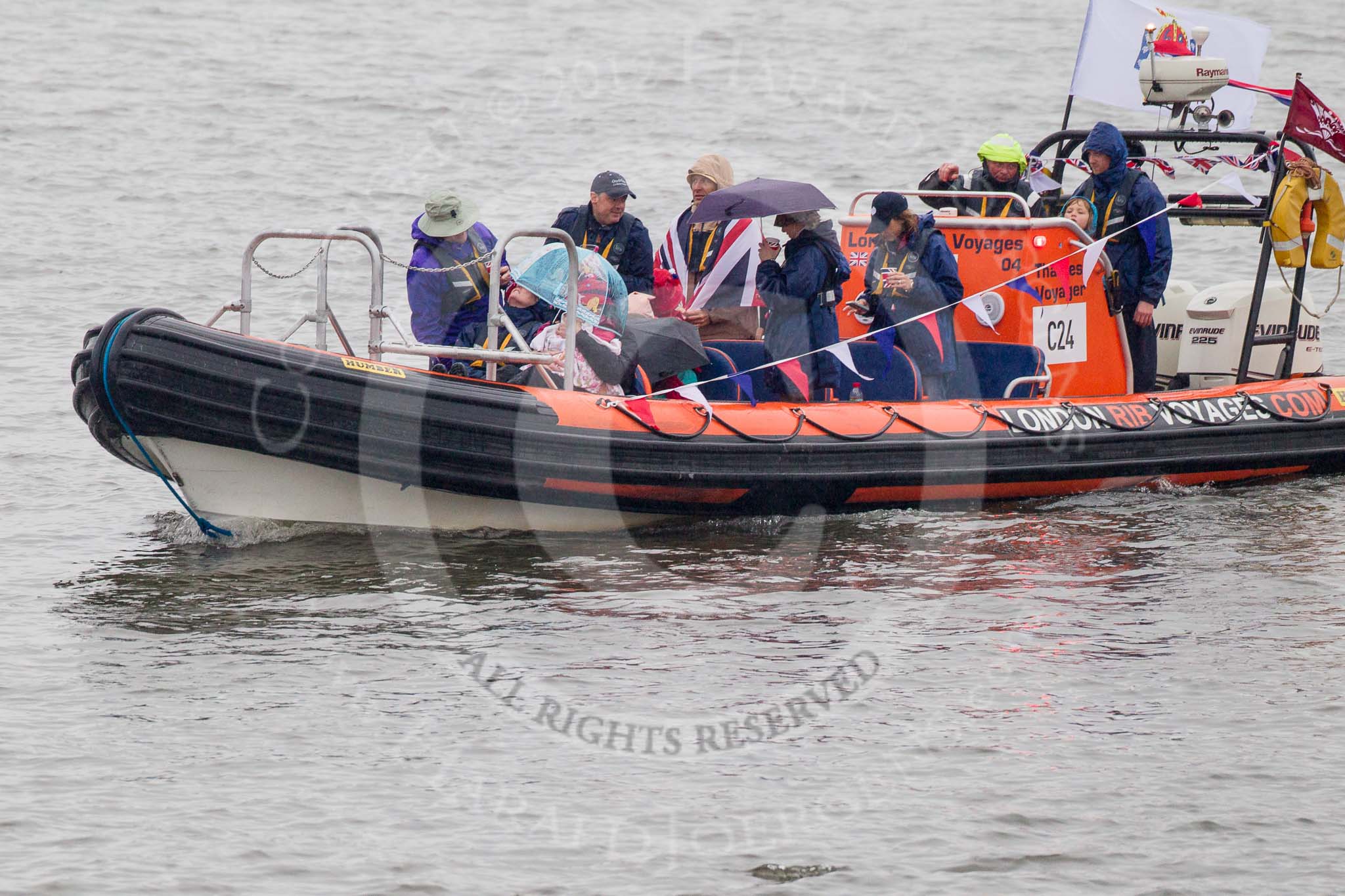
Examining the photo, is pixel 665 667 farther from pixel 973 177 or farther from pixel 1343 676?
pixel 973 177

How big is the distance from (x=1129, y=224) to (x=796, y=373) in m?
1.91

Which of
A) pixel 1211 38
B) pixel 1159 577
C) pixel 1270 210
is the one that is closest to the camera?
pixel 1159 577

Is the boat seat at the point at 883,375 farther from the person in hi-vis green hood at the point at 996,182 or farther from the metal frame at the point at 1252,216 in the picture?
the metal frame at the point at 1252,216

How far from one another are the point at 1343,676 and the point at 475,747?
2978 mm

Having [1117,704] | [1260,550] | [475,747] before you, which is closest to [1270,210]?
[1260,550]

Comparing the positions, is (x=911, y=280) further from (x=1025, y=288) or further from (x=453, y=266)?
(x=453, y=266)

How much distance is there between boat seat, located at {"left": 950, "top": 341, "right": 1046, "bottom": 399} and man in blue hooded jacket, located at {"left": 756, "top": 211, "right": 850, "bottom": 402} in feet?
2.67

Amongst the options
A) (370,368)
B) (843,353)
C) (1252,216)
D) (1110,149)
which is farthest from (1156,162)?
(370,368)

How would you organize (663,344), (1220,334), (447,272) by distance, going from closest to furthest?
(447,272), (663,344), (1220,334)

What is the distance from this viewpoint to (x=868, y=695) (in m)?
5.57

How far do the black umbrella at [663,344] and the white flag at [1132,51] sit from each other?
3.00 m

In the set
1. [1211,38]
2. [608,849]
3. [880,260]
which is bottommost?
[608,849]

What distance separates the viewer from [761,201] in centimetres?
716

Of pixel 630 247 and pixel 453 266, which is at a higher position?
pixel 630 247
